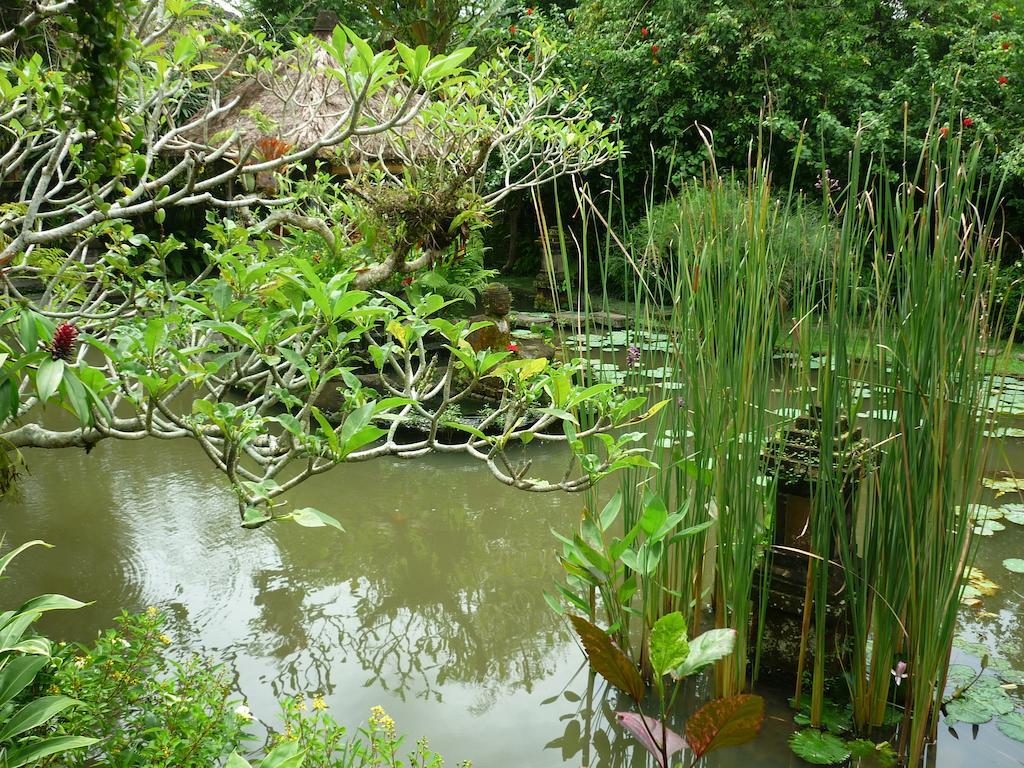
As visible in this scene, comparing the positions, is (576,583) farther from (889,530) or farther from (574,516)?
(574,516)

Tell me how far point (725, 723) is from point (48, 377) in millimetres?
1259

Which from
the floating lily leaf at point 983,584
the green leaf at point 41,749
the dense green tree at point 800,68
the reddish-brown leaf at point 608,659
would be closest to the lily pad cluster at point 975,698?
the floating lily leaf at point 983,584

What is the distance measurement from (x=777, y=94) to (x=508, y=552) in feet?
16.8

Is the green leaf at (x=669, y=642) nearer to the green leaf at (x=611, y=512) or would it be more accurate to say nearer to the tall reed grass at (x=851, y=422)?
the tall reed grass at (x=851, y=422)

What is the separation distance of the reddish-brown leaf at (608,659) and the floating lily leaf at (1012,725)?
789 mm

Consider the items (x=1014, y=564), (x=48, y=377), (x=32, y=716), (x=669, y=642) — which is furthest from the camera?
(x=1014, y=564)

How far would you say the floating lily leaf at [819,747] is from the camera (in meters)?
1.61

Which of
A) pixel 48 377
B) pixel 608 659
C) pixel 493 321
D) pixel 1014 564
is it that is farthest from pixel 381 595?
pixel 493 321

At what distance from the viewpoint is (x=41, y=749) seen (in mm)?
1133

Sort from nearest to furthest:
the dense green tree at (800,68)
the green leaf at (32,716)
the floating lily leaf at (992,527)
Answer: the green leaf at (32,716), the floating lily leaf at (992,527), the dense green tree at (800,68)

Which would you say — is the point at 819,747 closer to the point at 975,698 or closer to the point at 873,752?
the point at 873,752

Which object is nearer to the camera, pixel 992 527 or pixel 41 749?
pixel 41 749

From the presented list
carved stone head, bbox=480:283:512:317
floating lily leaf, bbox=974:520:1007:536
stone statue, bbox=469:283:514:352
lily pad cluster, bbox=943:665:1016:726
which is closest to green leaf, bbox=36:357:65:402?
lily pad cluster, bbox=943:665:1016:726

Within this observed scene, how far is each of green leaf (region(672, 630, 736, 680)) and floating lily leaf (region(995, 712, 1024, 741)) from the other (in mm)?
707
